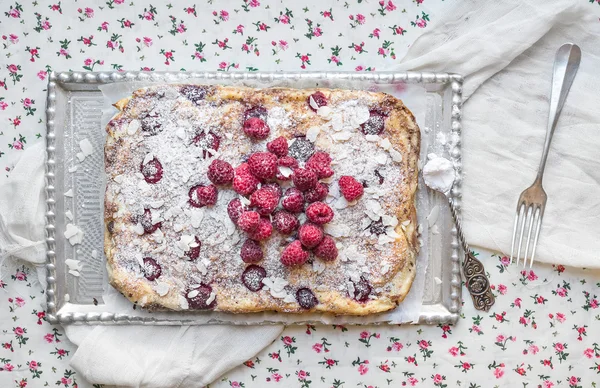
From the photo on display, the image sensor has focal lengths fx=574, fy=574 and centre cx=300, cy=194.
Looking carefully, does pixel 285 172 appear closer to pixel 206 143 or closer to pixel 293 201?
pixel 293 201

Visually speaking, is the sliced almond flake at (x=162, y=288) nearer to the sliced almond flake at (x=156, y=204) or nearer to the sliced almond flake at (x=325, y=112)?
the sliced almond flake at (x=156, y=204)

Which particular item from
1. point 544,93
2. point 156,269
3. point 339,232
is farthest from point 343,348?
point 544,93

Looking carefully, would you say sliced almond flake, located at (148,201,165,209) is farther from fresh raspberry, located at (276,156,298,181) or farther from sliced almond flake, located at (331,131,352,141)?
sliced almond flake, located at (331,131,352,141)

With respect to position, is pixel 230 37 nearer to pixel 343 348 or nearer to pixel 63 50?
pixel 63 50

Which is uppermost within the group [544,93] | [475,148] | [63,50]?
[63,50]

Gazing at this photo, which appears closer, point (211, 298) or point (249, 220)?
point (249, 220)

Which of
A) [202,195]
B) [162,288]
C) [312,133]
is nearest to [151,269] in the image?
[162,288]
